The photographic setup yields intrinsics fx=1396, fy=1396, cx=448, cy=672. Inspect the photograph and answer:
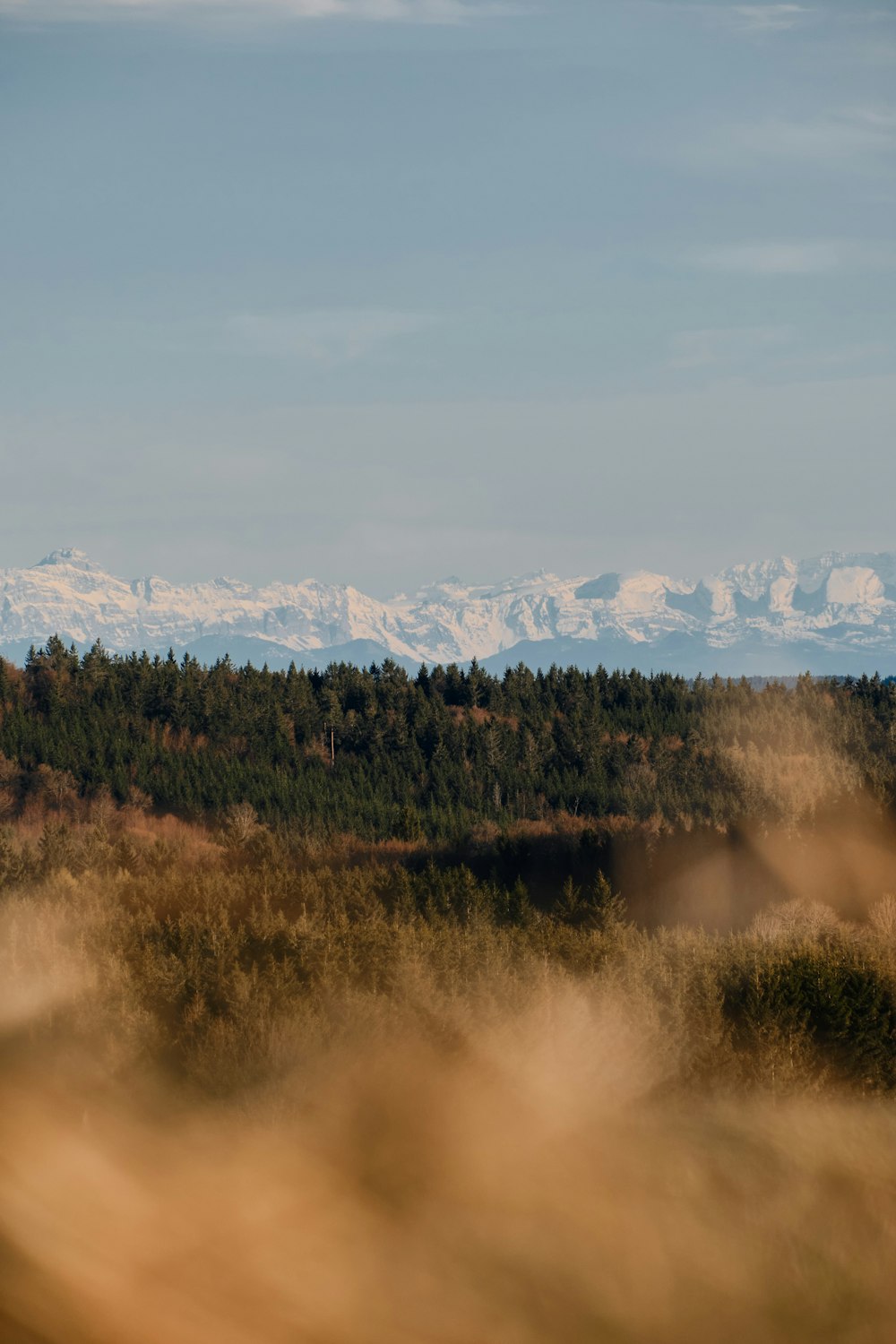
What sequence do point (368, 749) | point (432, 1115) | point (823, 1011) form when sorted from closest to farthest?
point (432, 1115), point (823, 1011), point (368, 749)

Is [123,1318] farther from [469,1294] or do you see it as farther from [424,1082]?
[424,1082]

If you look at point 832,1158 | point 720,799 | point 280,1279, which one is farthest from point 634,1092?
point 720,799

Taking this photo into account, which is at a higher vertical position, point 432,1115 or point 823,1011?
point 823,1011

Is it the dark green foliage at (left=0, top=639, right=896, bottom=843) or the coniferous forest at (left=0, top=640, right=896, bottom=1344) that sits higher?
the dark green foliage at (left=0, top=639, right=896, bottom=843)

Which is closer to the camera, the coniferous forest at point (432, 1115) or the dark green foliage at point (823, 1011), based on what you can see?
the coniferous forest at point (432, 1115)

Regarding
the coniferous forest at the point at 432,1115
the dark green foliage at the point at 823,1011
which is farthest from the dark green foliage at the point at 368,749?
the dark green foliage at the point at 823,1011

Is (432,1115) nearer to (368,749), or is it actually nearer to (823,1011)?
(823,1011)

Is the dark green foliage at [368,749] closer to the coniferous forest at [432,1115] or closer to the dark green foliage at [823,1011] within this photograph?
the coniferous forest at [432,1115]

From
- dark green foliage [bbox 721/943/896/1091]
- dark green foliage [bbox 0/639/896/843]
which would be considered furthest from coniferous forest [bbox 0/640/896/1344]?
dark green foliage [bbox 0/639/896/843]

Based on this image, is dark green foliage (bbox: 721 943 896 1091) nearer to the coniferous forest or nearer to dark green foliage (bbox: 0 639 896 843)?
the coniferous forest

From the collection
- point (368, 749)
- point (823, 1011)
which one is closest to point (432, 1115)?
point (823, 1011)

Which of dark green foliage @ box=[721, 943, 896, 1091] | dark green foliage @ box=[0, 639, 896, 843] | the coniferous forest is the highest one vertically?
dark green foliage @ box=[0, 639, 896, 843]

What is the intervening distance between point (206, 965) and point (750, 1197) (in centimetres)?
2605

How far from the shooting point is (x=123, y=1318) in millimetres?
30172
